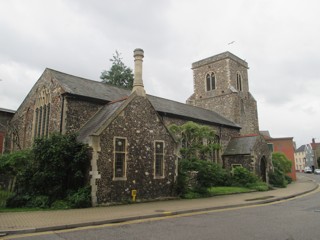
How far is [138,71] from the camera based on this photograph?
17141 mm

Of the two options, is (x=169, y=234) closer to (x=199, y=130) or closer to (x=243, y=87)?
(x=199, y=130)

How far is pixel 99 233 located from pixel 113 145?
684 cm

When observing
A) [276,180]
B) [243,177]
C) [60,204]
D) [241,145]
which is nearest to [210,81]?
[241,145]

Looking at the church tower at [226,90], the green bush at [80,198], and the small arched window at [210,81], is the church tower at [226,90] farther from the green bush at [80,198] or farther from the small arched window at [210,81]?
the green bush at [80,198]

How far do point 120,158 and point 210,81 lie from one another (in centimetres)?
2914

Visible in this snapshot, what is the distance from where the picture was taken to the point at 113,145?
14672mm

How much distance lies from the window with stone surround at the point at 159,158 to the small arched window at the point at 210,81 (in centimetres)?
2572

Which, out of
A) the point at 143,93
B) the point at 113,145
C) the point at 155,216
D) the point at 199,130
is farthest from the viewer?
the point at 199,130

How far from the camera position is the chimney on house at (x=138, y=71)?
16.7 meters

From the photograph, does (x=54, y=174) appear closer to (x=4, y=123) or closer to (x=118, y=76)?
(x=4, y=123)

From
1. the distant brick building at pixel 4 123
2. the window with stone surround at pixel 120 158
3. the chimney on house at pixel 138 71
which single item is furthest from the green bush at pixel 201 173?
the distant brick building at pixel 4 123

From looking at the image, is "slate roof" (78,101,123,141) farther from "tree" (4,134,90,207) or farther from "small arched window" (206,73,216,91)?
"small arched window" (206,73,216,91)

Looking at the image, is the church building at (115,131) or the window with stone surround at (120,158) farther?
the window with stone surround at (120,158)

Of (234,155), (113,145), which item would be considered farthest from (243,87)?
(113,145)
